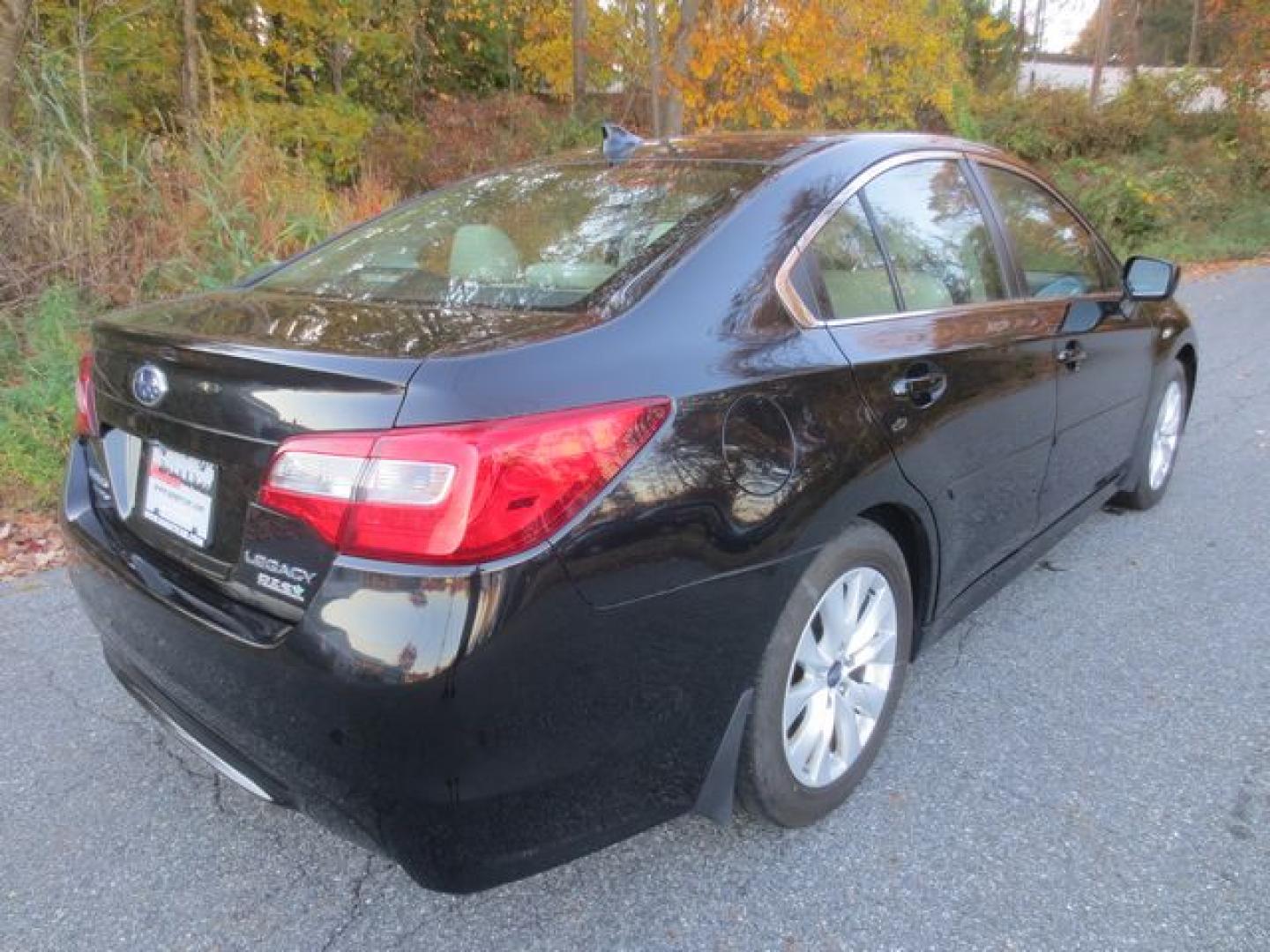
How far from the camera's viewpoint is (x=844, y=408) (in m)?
2.01

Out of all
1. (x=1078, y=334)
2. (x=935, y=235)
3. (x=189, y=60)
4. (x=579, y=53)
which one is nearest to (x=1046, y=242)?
(x=1078, y=334)

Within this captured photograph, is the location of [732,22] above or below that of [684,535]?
above

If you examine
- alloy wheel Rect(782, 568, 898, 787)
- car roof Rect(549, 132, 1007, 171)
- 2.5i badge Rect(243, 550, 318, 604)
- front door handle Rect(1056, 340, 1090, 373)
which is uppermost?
car roof Rect(549, 132, 1007, 171)

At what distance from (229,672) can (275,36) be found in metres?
13.3

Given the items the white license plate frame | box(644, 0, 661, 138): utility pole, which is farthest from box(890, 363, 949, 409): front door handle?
box(644, 0, 661, 138): utility pole

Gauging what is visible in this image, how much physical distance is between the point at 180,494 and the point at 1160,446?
158 inches

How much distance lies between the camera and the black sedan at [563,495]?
1509 mm

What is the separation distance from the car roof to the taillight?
112cm

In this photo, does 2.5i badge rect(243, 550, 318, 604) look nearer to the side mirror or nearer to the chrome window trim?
the chrome window trim

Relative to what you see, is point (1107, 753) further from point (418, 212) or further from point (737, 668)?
point (418, 212)

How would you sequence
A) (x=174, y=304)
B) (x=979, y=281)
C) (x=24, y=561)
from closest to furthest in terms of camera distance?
(x=174, y=304), (x=979, y=281), (x=24, y=561)

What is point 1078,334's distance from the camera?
119 inches

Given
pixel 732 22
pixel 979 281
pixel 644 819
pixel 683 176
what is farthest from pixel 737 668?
pixel 732 22

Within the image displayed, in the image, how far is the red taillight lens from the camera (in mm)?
2139
